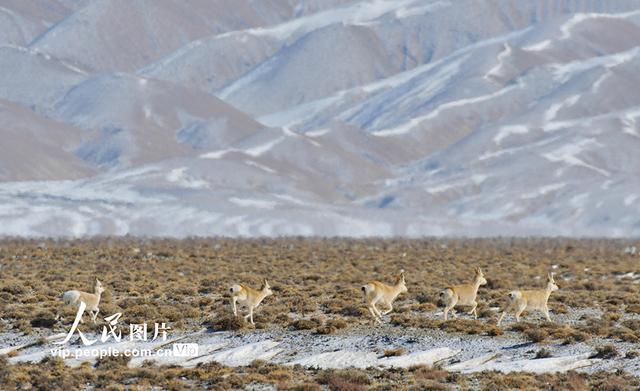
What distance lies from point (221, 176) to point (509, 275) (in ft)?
404

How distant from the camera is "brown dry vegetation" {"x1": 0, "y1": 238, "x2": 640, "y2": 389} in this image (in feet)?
75.6

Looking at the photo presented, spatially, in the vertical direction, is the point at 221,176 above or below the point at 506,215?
above

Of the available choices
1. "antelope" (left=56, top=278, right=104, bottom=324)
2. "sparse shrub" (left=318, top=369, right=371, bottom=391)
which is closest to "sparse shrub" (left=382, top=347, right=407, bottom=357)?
"sparse shrub" (left=318, top=369, right=371, bottom=391)

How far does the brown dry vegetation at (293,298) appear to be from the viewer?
23.0 m

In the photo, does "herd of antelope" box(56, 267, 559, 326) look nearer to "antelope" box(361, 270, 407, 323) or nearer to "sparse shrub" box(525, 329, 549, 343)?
"antelope" box(361, 270, 407, 323)

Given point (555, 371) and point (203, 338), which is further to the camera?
point (203, 338)

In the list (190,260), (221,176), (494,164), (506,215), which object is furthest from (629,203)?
(190,260)

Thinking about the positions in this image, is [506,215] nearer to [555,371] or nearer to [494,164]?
[494,164]

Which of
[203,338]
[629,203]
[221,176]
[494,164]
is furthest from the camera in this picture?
[494,164]

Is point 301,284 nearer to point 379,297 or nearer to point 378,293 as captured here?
point 379,297

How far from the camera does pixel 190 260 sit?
2255 inches

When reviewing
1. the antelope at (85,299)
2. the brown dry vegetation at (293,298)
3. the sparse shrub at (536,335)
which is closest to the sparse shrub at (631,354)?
the brown dry vegetation at (293,298)

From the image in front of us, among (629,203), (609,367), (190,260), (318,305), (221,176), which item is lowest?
(609,367)

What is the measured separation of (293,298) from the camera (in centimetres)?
3494
